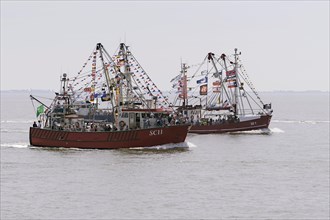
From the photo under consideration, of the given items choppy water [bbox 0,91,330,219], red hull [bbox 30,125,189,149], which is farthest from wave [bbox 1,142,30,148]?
red hull [bbox 30,125,189,149]

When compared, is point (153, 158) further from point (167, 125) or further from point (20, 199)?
point (20, 199)

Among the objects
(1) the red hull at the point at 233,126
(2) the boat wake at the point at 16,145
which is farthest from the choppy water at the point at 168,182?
(1) the red hull at the point at 233,126

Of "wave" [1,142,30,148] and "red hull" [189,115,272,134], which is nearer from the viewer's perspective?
"wave" [1,142,30,148]

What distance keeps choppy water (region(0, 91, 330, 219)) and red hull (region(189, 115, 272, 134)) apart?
86.2 feet

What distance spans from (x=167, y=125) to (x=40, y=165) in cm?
1969

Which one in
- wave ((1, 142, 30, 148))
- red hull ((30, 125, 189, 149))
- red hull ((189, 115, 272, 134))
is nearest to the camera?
red hull ((30, 125, 189, 149))

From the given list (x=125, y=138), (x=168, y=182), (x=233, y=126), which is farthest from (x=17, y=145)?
(x=168, y=182)

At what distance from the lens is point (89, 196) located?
211 ft

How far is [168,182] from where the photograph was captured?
72.1m

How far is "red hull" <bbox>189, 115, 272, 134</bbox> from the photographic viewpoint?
451 feet

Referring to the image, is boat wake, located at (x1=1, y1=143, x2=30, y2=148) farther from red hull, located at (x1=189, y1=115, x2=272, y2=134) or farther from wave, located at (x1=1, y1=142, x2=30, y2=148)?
red hull, located at (x1=189, y1=115, x2=272, y2=134)

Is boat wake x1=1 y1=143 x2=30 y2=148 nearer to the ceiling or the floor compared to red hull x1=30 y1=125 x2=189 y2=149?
nearer to the floor

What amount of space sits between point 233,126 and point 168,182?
6793cm

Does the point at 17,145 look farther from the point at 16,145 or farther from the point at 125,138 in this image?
the point at 125,138
